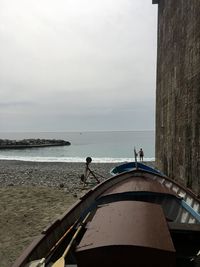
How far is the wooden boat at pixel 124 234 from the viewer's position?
10.9 feet

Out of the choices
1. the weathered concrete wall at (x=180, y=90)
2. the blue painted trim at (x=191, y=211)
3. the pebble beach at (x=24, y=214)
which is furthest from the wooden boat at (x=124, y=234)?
the weathered concrete wall at (x=180, y=90)

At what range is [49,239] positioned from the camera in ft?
14.3

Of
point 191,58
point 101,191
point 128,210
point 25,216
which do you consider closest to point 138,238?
point 128,210

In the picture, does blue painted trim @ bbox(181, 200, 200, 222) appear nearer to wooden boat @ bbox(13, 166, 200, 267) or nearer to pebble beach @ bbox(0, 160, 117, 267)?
wooden boat @ bbox(13, 166, 200, 267)

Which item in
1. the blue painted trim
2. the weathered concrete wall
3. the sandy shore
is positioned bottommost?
the sandy shore

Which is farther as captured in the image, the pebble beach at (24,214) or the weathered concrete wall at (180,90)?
the weathered concrete wall at (180,90)

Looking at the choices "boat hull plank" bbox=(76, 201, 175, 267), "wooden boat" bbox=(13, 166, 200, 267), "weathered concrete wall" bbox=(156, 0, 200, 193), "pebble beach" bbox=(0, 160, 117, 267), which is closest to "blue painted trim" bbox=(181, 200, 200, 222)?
"wooden boat" bbox=(13, 166, 200, 267)

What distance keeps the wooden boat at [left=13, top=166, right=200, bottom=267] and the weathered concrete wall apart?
8.12 ft

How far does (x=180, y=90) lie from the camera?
10.3 meters

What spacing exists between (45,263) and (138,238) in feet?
4.26

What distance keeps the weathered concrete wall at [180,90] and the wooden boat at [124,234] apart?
2476 millimetres

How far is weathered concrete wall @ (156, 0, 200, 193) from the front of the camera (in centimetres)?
836

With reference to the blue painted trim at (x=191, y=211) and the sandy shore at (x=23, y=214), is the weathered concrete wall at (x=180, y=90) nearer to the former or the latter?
the blue painted trim at (x=191, y=211)

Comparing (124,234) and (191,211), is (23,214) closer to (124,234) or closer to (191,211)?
(191,211)
